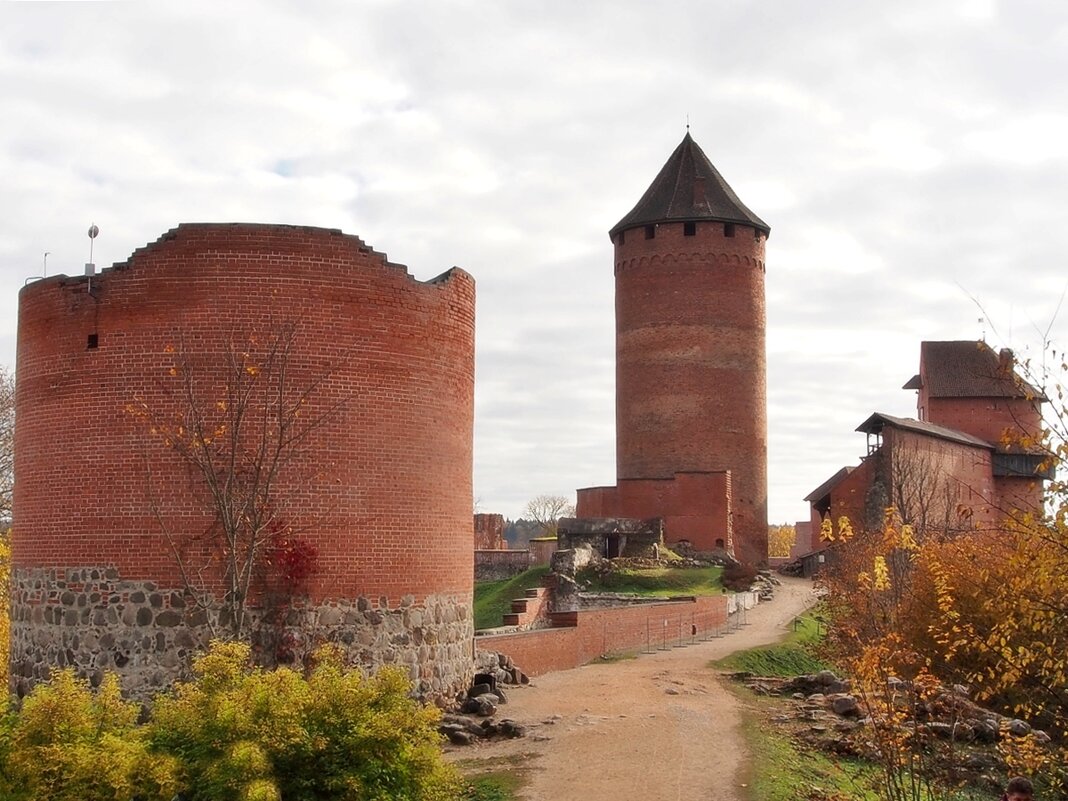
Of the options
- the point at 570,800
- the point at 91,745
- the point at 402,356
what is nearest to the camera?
the point at 91,745

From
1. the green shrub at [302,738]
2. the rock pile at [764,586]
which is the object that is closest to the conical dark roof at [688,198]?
the rock pile at [764,586]

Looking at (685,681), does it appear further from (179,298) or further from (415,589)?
(179,298)

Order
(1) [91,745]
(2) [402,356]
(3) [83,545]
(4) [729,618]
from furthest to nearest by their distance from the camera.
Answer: (4) [729,618] → (2) [402,356] → (3) [83,545] → (1) [91,745]

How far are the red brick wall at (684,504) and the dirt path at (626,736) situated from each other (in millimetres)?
21789

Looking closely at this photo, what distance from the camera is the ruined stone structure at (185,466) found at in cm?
1484

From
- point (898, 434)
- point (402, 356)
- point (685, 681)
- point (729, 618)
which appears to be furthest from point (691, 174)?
point (402, 356)

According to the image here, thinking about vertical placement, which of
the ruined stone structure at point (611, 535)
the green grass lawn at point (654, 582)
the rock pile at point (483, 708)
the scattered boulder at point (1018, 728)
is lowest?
the scattered boulder at point (1018, 728)

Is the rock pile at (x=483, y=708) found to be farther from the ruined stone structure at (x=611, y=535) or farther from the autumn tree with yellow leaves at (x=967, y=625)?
the ruined stone structure at (x=611, y=535)

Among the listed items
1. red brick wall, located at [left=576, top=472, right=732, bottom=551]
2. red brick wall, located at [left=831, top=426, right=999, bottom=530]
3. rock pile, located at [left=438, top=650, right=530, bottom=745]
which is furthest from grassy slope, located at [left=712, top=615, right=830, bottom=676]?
red brick wall, located at [left=831, top=426, right=999, bottom=530]

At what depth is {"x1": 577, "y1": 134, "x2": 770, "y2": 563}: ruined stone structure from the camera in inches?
1908

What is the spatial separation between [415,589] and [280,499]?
2317 mm

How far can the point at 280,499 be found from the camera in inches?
596

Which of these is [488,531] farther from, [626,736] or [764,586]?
[626,736]

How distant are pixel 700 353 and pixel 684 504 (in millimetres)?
6786
